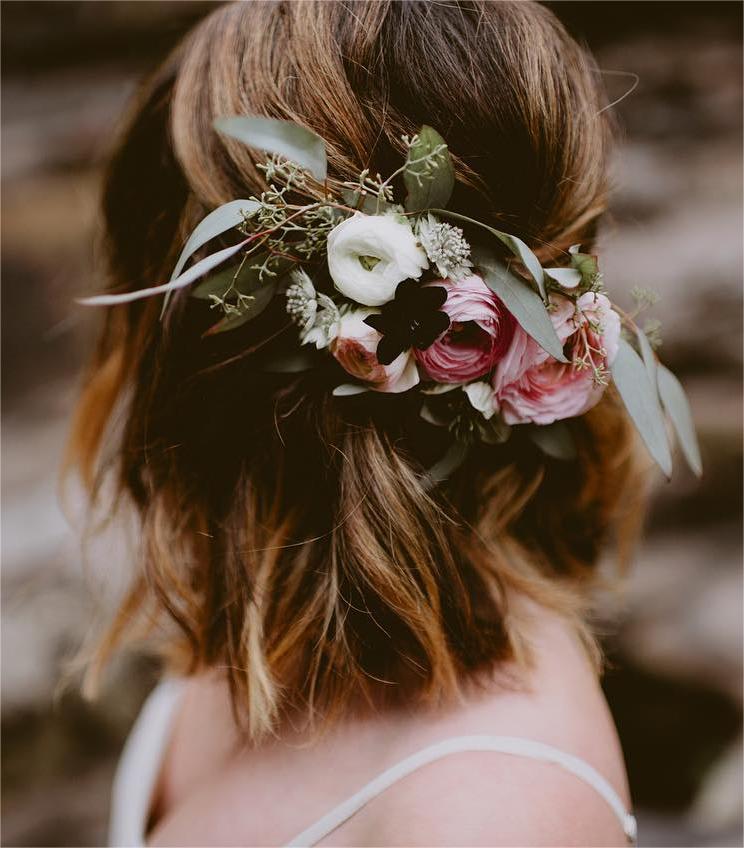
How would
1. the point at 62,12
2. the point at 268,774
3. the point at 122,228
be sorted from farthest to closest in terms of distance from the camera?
the point at 62,12, the point at 122,228, the point at 268,774

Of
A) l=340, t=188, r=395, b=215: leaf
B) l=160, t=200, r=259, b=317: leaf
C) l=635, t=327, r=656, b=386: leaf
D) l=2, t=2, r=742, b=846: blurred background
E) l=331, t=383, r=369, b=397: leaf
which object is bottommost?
l=2, t=2, r=742, b=846: blurred background

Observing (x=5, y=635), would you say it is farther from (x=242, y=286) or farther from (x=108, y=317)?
(x=242, y=286)

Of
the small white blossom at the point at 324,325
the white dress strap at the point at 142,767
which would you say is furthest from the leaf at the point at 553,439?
the white dress strap at the point at 142,767

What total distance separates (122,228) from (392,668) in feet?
2.30

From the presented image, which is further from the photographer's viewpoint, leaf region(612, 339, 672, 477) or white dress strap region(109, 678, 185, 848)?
white dress strap region(109, 678, 185, 848)

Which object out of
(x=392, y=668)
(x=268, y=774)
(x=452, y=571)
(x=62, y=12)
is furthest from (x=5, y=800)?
(x=62, y=12)

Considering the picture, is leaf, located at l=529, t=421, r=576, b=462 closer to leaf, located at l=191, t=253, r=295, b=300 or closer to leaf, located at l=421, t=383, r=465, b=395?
leaf, located at l=421, t=383, r=465, b=395

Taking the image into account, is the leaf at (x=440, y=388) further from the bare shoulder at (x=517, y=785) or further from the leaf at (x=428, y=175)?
the bare shoulder at (x=517, y=785)

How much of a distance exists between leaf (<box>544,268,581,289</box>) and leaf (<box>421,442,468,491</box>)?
197 mm

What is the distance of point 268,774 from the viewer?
0.96 metres

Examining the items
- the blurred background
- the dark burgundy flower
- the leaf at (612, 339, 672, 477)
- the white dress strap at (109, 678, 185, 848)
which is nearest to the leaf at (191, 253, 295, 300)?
the dark burgundy flower

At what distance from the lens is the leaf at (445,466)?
2.66 ft

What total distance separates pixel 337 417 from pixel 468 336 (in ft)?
0.54

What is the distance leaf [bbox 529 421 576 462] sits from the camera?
853 millimetres
